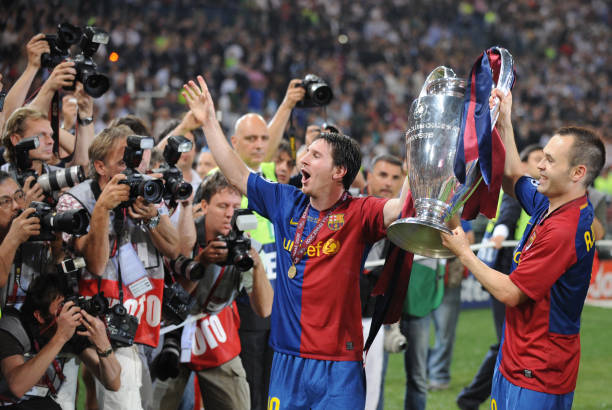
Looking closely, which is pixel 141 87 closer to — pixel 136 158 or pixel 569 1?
pixel 136 158

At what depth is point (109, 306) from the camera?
3.94m

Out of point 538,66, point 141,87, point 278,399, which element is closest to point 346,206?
point 278,399

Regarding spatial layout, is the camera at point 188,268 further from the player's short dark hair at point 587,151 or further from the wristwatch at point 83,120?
the player's short dark hair at point 587,151

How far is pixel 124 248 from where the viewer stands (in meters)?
4.06

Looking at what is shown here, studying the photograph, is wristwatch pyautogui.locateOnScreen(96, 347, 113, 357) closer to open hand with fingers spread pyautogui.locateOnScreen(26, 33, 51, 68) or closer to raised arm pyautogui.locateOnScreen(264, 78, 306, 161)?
open hand with fingers spread pyautogui.locateOnScreen(26, 33, 51, 68)

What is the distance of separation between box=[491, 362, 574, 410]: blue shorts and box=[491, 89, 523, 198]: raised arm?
3.32 ft

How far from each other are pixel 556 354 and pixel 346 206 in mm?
1217

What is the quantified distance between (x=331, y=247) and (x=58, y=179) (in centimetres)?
175

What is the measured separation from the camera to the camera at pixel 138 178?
148 inches

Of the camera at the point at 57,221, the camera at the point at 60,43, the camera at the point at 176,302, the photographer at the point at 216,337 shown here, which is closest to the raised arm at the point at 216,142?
the photographer at the point at 216,337

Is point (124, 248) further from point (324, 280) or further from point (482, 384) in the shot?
point (482, 384)

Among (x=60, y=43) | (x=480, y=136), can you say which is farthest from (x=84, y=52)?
(x=480, y=136)

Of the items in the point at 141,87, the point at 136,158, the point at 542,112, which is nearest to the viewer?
the point at 136,158

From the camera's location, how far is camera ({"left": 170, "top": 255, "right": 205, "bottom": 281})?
4.23 meters
